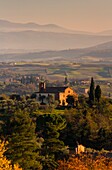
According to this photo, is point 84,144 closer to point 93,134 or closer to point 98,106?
point 93,134

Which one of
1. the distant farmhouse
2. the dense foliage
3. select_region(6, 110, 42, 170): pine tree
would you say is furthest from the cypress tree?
the distant farmhouse

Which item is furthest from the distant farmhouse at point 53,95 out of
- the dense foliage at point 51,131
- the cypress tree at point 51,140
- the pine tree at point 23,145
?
the pine tree at point 23,145

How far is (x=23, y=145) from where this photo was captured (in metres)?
49.8

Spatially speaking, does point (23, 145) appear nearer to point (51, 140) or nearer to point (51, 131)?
point (51, 140)

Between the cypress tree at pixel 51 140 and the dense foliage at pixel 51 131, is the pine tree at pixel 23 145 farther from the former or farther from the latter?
the cypress tree at pixel 51 140

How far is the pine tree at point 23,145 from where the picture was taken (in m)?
48.1

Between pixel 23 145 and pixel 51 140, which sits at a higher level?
pixel 23 145

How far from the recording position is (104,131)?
6381 cm

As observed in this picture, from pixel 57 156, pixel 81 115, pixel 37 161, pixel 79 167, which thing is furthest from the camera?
pixel 81 115

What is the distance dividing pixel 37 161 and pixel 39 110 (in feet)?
94.3

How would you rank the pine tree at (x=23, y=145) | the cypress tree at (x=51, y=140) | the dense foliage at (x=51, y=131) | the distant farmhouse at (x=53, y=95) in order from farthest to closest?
the distant farmhouse at (x=53, y=95)
the cypress tree at (x=51, y=140)
the dense foliage at (x=51, y=131)
the pine tree at (x=23, y=145)

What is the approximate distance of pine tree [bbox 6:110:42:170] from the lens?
48.1 metres

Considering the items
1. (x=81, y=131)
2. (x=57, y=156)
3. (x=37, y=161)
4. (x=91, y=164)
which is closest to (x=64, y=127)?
(x=81, y=131)

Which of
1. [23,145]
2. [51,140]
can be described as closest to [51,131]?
[51,140]
